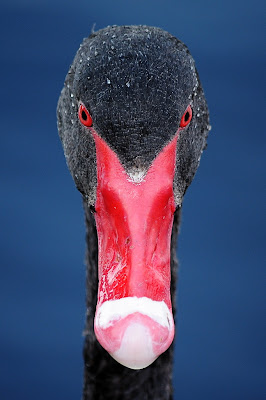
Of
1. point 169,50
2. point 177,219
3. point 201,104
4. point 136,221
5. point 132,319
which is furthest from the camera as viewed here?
point 177,219

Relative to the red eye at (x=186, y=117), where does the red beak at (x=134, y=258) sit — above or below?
below

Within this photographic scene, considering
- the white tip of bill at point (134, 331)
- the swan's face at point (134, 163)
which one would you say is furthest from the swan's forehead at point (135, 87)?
the white tip of bill at point (134, 331)

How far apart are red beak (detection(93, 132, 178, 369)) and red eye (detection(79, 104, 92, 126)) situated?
0.03 metres

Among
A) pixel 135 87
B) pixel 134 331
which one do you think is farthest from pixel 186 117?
pixel 134 331

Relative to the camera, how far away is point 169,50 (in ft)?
4.81

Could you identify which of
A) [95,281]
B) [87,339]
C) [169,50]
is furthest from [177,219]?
[169,50]

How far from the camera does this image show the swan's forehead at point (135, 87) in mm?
1372

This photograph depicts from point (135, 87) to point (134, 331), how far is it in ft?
1.58

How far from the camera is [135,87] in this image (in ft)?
4.50

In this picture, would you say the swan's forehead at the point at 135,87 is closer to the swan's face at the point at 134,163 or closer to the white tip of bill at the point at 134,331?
the swan's face at the point at 134,163

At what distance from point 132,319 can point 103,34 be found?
2.10 ft

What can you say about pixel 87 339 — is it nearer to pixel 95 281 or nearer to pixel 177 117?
pixel 95 281

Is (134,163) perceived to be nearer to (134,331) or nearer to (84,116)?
(84,116)

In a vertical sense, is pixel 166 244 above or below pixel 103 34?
below
